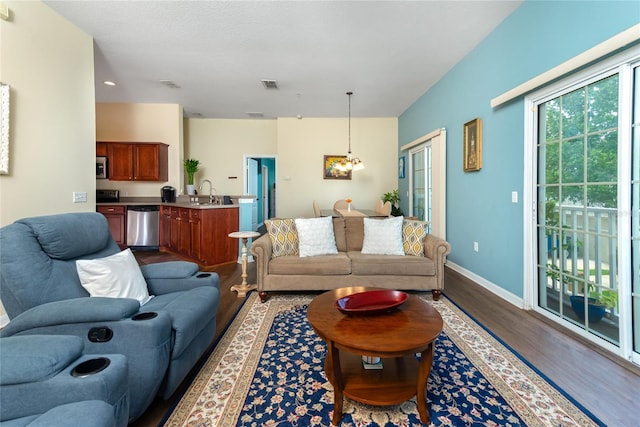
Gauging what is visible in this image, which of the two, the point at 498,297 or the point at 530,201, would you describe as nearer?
the point at 530,201

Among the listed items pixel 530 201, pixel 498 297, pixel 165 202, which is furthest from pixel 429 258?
pixel 165 202

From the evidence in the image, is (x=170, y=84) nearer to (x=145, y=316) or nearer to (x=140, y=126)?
(x=140, y=126)

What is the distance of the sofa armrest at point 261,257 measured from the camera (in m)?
2.84

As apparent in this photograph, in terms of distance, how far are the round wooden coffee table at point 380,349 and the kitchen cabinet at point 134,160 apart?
518 cm

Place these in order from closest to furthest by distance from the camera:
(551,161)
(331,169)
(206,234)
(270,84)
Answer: (551,161) < (206,234) < (270,84) < (331,169)

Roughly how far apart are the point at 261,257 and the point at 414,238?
166 centimetres

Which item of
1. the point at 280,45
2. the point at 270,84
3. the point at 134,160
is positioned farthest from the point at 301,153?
Result: the point at 134,160

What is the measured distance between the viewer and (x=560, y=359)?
187 cm

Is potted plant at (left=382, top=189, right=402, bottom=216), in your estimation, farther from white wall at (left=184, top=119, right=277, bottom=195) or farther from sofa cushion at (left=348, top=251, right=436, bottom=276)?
sofa cushion at (left=348, top=251, right=436, bottom=276)

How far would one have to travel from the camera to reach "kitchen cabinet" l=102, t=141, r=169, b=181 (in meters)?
5.46

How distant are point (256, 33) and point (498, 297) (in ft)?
12.6

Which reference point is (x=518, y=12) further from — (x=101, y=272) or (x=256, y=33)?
(x=101, y=272)

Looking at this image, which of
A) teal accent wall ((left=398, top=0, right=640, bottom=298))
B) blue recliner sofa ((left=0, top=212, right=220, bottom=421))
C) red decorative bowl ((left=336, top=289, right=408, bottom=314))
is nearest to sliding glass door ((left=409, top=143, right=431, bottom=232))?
teal accent wall ((left=398, top=0, right=640, bottom=298))

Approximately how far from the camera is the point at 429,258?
297cm
